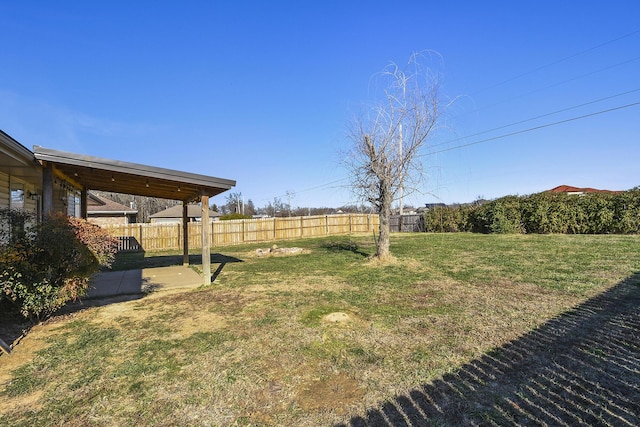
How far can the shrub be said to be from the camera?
4348mm

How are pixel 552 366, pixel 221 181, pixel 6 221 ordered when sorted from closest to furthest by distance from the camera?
pixel 552 366 < pixel 6 221 < pixel 221 181

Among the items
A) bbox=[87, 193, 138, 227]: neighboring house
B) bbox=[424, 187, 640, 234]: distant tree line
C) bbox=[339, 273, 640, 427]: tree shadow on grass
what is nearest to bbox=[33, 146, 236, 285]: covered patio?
bbox=[339, 273, 640, 427]: tree shadow on grass

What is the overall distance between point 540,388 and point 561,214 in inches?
629

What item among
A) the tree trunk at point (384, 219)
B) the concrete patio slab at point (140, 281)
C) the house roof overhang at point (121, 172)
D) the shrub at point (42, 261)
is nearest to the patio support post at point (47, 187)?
the house roof overhang at point (121, 172)

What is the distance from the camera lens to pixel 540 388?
2785 millimetres

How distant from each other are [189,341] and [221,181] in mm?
3896

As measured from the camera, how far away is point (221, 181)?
23.7ft

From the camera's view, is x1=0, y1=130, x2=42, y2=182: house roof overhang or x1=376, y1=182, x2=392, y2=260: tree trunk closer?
x1=0, y1=130, x2=42, y2=182: house roof overhang

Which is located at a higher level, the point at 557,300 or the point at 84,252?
the point at 84,252

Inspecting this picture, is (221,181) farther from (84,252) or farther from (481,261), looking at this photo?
(481,261)

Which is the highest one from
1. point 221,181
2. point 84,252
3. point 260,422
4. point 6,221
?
point 221,181

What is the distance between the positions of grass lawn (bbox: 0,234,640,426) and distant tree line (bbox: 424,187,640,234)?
32.7 feet

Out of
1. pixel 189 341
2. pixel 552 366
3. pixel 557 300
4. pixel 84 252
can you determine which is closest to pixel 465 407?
pixel 552 366

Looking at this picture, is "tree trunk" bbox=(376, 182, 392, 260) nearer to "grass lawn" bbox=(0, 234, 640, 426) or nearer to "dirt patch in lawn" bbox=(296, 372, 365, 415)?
"grass lawn" bbox=(0, 234, 640, 426)
